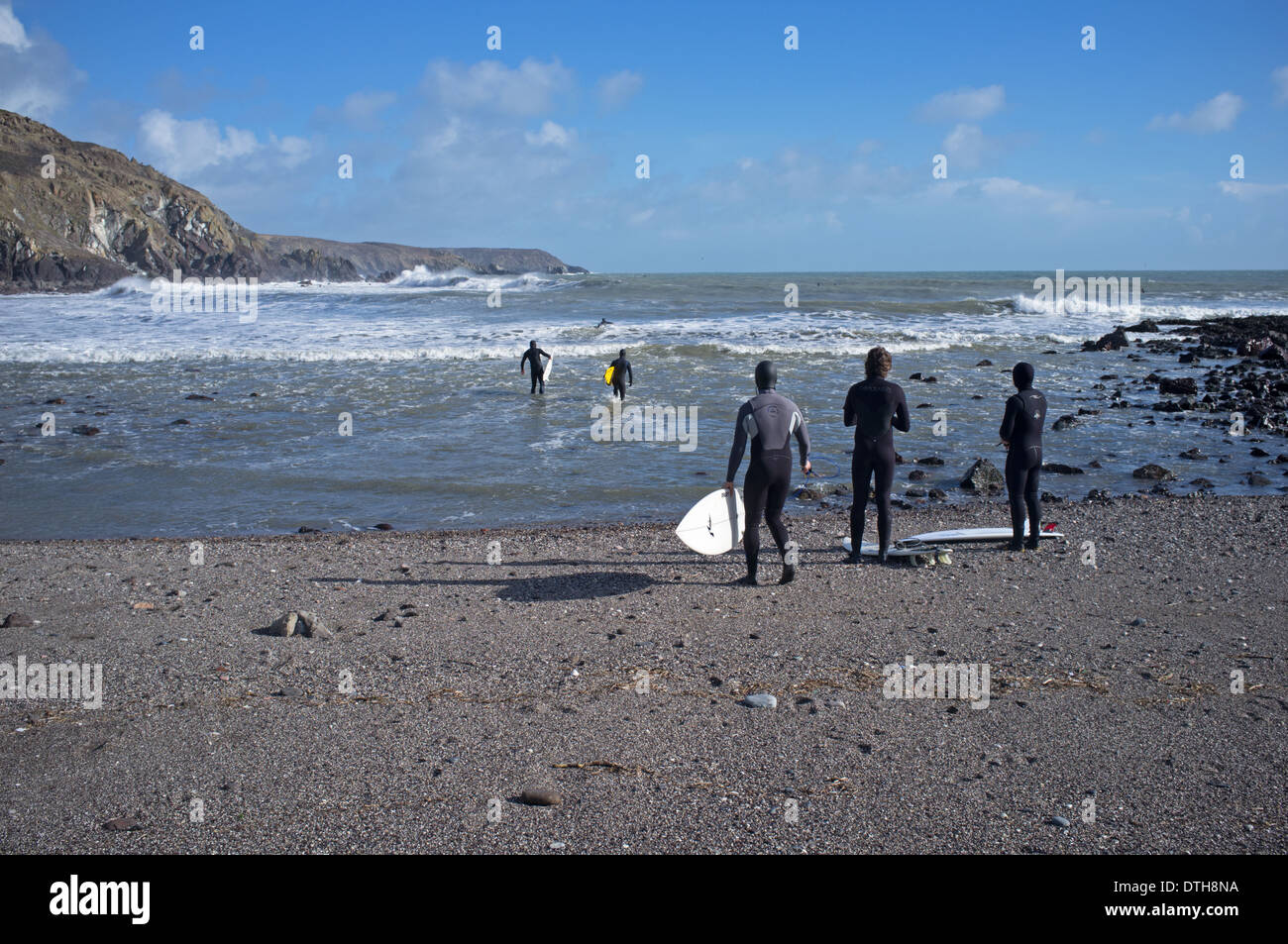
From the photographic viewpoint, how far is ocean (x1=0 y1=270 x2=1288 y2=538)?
37.1 ft

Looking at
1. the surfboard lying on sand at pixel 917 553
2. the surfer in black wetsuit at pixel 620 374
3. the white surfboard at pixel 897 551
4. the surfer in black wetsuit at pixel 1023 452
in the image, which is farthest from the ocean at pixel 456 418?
the surfer in black wetsuit at pixel 1023 452

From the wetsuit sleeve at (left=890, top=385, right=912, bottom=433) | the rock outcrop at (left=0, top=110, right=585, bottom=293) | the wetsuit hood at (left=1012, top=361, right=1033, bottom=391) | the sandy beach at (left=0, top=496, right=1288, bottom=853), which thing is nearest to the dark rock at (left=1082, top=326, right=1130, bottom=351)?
the sandy beach at (left=0, top=496, right=1288, bottom=853)

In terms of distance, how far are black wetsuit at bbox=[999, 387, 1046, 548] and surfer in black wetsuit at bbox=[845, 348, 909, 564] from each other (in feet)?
4.56

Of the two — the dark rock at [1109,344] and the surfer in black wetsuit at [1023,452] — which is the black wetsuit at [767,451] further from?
the dark rock at [1109,344]

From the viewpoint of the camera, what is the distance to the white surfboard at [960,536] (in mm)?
8602

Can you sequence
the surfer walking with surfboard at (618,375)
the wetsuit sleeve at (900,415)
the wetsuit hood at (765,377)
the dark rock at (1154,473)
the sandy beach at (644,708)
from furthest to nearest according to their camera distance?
the surfer walking with surfboard at (618,375), the dark rock at (1154,473), the wetsuit sleeve at (900,415), the wetsuit hood at (765,377), the sandy beach at (644,708)

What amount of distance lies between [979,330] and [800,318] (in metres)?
8.21

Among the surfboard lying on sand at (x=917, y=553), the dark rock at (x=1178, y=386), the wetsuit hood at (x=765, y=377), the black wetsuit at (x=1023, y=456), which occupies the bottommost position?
the surfboard lying on sand at (x=917, y=553)

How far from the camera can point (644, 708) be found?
502 centimetres

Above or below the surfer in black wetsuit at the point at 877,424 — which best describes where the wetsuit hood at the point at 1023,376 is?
above

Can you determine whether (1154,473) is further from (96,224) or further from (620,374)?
(96,224)

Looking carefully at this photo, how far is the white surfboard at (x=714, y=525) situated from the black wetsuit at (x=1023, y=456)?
290 cm

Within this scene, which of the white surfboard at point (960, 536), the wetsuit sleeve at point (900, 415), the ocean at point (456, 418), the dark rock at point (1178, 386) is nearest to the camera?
the wetsuit sleeve at point (900, 415)

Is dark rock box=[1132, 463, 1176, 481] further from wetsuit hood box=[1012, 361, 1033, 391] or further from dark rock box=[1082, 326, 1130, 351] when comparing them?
dark rock box=[1082, 326, 1130, 351]
